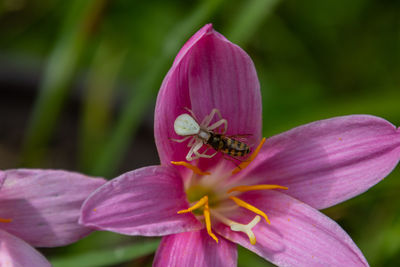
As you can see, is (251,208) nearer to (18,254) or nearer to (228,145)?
(228,145)

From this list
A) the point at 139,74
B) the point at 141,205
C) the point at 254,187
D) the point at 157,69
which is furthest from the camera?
the point at 139,74

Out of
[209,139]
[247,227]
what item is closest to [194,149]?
[209,139]

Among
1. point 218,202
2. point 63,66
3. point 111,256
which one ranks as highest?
point 63,66

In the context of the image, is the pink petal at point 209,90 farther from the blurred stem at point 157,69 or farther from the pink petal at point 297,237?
the blurred stem at point 157,69

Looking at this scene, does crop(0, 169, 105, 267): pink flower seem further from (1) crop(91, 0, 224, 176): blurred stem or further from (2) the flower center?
(1) crop(91, 0, 224, 176): blurred stem

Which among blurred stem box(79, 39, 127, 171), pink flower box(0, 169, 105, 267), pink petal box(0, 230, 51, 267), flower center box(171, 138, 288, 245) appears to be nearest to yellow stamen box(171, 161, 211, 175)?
flower center box(171, 138, 288, 245)

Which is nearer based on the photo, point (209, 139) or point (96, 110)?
point (209, 139)

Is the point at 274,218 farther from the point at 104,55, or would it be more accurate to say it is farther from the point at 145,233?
the point at 104,55

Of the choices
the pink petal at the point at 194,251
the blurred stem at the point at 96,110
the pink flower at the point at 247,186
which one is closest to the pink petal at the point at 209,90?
the pink flower at the point at 247,186
